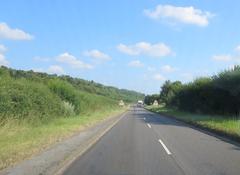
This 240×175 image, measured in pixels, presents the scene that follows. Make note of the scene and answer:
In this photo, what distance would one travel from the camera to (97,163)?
551 inches

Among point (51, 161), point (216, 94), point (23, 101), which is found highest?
point (216, 94)

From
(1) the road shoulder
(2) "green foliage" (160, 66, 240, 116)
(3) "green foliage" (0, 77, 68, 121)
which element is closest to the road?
(1) the road shoulder

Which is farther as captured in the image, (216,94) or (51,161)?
(216,94)

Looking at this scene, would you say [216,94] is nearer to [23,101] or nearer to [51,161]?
[23,101]

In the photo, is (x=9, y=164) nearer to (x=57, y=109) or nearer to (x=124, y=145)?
(x=124, y=145)

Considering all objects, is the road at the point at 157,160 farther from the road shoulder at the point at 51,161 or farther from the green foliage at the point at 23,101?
the green foliage at the point at 23,101

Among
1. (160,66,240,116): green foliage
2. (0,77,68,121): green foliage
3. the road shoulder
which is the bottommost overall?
the road shoulder

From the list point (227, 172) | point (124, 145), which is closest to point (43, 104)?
point (124, 145)

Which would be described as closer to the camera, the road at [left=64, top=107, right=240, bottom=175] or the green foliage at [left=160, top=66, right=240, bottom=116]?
the road at [left=64, top=107, right=240, bottom=175]

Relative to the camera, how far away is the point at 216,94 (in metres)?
51.4

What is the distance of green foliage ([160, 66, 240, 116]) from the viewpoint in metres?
45.3

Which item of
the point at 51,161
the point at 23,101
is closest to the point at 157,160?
the point at 51,161

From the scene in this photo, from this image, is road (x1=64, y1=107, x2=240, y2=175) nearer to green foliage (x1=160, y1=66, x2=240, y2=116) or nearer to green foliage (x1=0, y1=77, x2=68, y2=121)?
green foliage (x1=0, y1=77, x2=68, y2=121)

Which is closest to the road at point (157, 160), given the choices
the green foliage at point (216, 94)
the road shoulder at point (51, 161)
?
the road shoulder at point (51, 161)
